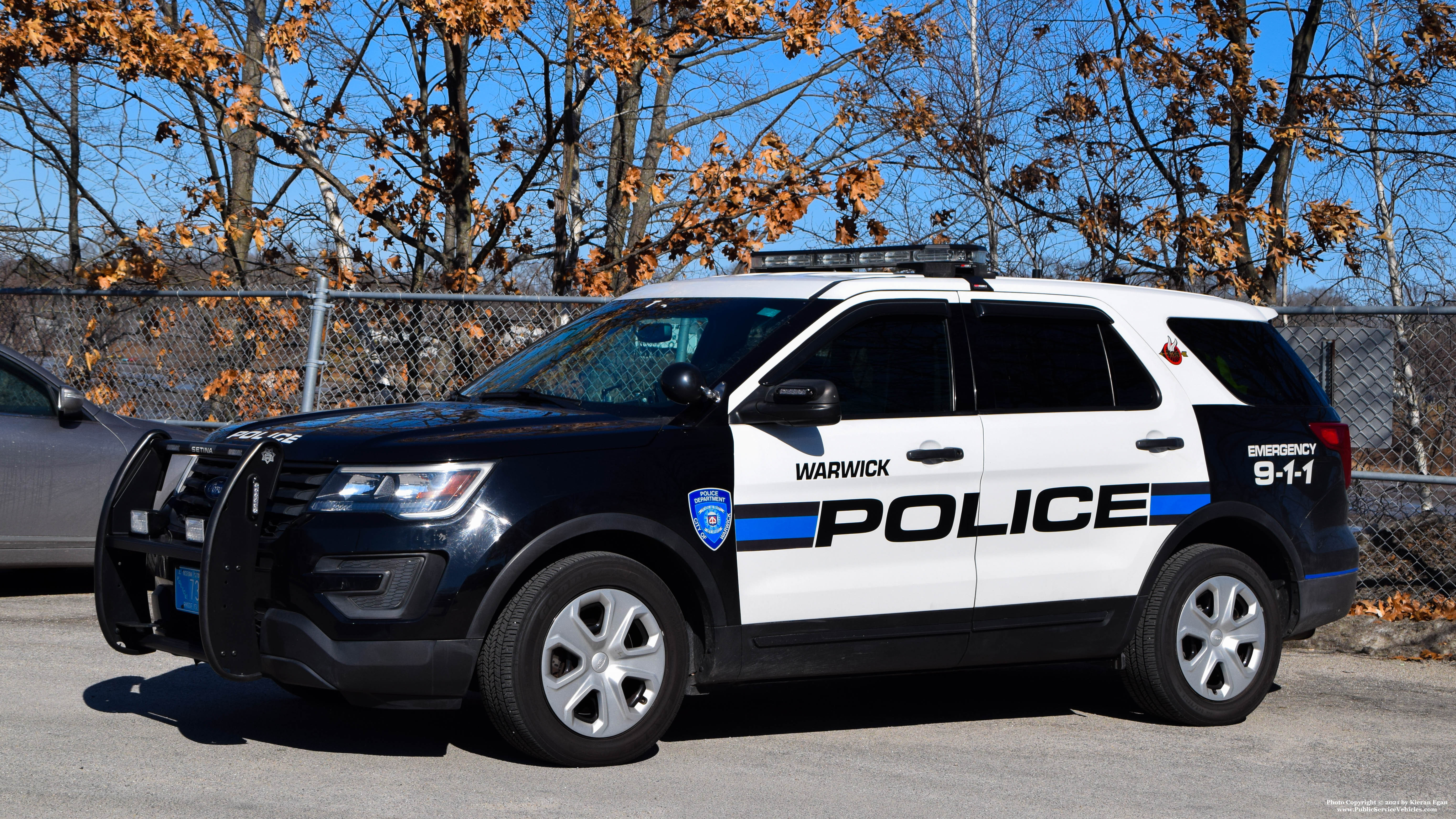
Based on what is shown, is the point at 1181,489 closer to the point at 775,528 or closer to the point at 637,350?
the point at 775,528

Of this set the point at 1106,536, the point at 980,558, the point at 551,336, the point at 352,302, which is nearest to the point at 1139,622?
the point at 1106,536

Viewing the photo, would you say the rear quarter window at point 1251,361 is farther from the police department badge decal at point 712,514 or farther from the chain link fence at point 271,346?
the chain link fence at point 271,346

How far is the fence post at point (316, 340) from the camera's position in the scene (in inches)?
401

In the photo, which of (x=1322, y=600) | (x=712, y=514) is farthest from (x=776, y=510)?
(x=1322, y=600)

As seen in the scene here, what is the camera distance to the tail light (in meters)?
6.97

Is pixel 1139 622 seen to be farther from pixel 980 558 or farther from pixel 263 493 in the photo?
pixel 263 493

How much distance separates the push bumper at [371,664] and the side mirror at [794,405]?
1339 millimetres

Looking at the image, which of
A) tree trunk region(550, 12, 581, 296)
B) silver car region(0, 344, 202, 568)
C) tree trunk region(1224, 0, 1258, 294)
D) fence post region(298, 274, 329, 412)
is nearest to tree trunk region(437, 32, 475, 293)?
tree trunk region(550, 12, 581, 296)

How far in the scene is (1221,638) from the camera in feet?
21.7

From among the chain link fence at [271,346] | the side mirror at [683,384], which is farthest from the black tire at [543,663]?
the chain link fence at [271,346]

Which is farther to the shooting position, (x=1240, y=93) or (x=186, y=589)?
(x=1240, y=93)

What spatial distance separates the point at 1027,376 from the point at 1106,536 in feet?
2.49

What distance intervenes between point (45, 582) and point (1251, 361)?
305 inches

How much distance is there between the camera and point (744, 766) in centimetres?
551
